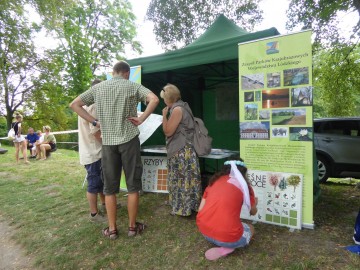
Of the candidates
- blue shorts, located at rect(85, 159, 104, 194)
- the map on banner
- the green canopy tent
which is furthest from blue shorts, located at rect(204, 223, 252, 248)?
the green canopy tent

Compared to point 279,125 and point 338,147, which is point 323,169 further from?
point 279,125

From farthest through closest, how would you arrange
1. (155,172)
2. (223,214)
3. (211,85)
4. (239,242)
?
(211,85), (155,172), (239,242), (223,214)

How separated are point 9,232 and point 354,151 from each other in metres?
6.07

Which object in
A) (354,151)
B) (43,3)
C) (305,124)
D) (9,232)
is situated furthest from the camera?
(43,3)

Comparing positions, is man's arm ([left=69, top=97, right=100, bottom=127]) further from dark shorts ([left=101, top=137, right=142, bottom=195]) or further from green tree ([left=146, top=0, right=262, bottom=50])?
green tree ([left=146, top=0, right=262, bottom=50])

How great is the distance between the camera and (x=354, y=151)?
217 inches

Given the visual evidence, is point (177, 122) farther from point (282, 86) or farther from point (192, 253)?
point (192, 253)

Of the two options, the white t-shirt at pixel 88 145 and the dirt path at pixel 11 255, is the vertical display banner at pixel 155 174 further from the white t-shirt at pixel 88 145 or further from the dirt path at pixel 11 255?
the dirt path at pixel 11 255

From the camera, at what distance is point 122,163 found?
290 centimetres

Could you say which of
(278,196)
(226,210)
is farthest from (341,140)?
(226,210)

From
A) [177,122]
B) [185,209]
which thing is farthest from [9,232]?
[177,122]

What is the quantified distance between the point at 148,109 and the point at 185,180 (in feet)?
3.37

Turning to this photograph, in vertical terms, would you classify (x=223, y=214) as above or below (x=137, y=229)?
above

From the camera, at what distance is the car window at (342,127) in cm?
558
